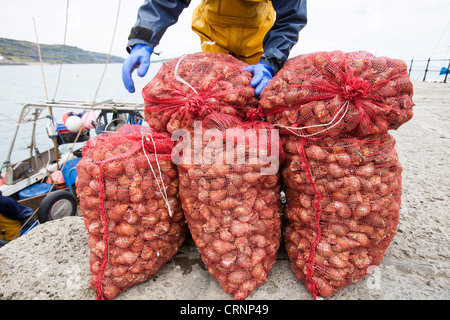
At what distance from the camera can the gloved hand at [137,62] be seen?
161cm

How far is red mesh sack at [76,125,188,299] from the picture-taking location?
4.25 ft

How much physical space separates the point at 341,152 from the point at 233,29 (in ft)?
3.90

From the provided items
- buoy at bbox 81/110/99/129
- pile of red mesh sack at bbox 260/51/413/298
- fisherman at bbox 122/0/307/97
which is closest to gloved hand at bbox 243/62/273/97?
fisherman at bbox 122/0/307/97

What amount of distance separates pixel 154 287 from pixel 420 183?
218 cm

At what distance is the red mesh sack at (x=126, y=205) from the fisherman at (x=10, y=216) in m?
2.42

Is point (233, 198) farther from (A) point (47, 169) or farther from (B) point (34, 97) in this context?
(B) point (34, 97)

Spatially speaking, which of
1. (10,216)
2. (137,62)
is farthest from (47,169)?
(137,62)

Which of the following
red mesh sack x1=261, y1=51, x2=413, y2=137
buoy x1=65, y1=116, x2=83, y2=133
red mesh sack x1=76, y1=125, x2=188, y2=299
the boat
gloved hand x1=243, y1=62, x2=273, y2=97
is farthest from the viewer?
buoy x1=65, y1=116, x2=83, y2=133

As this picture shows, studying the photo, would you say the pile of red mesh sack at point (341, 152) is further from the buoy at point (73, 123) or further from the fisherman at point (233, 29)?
the buoy at point (73, 123)

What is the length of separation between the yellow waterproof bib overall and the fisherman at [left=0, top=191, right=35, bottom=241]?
287 centimetres

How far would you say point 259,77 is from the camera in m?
1.43

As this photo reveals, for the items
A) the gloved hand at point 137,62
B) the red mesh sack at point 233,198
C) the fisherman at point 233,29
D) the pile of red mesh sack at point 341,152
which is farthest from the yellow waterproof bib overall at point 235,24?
the red mesh sack at point 233,198

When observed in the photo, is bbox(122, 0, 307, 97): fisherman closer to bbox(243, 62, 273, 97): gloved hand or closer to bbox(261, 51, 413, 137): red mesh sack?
bbox(243, 62, 273, 97): gloved hand

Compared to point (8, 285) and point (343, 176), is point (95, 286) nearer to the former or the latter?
point (8, 285)
